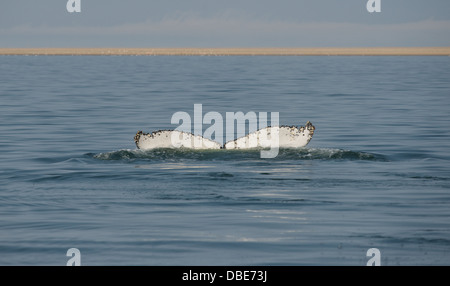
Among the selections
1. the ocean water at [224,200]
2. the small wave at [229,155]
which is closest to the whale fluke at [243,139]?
the small wave at [229,155]

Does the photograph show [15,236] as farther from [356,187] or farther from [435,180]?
[435,180]

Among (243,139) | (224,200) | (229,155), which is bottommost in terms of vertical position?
(224,200)

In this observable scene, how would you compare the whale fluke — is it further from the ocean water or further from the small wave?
the ocean water

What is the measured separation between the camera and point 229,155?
69.6 feet

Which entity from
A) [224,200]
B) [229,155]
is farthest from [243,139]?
[224,200]

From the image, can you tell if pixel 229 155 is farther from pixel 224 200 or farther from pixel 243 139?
pixel 224 200

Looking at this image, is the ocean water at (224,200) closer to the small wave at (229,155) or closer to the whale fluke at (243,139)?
the small wave at (229,155)

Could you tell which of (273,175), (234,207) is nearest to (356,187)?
(273,175)

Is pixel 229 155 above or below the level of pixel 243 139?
below

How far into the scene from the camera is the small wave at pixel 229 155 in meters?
20.9

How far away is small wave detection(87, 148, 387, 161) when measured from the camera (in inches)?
823

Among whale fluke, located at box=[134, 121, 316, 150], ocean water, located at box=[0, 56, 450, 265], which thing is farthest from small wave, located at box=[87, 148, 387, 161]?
whale fluke, located at box=[134, 121, 316, 150]

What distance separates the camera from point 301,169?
19.5m
